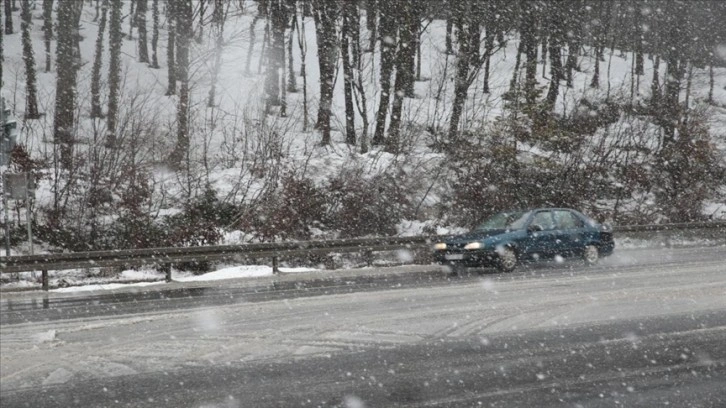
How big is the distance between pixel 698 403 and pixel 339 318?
4.86 meters

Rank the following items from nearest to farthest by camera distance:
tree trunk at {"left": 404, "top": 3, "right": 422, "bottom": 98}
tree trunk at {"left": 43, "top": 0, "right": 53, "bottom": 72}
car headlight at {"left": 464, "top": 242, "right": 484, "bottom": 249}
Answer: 1. car headlight at {"left": 464, "top": 242, "right": 484, "bottom": 249}
2. tree trunk at {"left": 404, "top": 3, "right": 422, "bottom": 98}
3. tree trunk at {"left": 43, "top": 0, "right": 53, "bottom": 72}

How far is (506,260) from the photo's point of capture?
15375 mm

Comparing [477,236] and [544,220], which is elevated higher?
[544,220]

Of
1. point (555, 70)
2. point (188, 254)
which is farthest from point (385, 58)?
point (188, 254)

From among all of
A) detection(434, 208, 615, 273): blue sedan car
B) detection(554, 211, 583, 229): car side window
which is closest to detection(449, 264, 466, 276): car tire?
detection(434, 208, 615, 273): blue sedan car

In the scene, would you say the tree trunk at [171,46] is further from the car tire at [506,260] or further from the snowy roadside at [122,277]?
the car tire at [506,260]

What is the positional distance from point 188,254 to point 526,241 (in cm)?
739

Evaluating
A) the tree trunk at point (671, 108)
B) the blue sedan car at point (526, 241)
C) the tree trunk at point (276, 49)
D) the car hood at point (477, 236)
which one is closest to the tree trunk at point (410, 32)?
the tree trunk at point (276, 49)

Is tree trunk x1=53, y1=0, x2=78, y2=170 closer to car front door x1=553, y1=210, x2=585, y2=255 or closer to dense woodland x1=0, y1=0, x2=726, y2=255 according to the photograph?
dense woodland x1=0, y1=0, x2=726, y2=255

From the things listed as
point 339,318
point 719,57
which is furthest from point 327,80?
point 719,57

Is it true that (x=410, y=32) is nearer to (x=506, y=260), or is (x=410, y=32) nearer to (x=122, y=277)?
(x=506, y=260)

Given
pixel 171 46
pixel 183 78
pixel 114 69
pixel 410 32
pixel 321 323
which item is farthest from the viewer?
pixel 171 46

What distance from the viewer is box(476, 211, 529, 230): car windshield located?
1627 centimetres

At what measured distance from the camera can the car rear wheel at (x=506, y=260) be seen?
15320 millimetres
